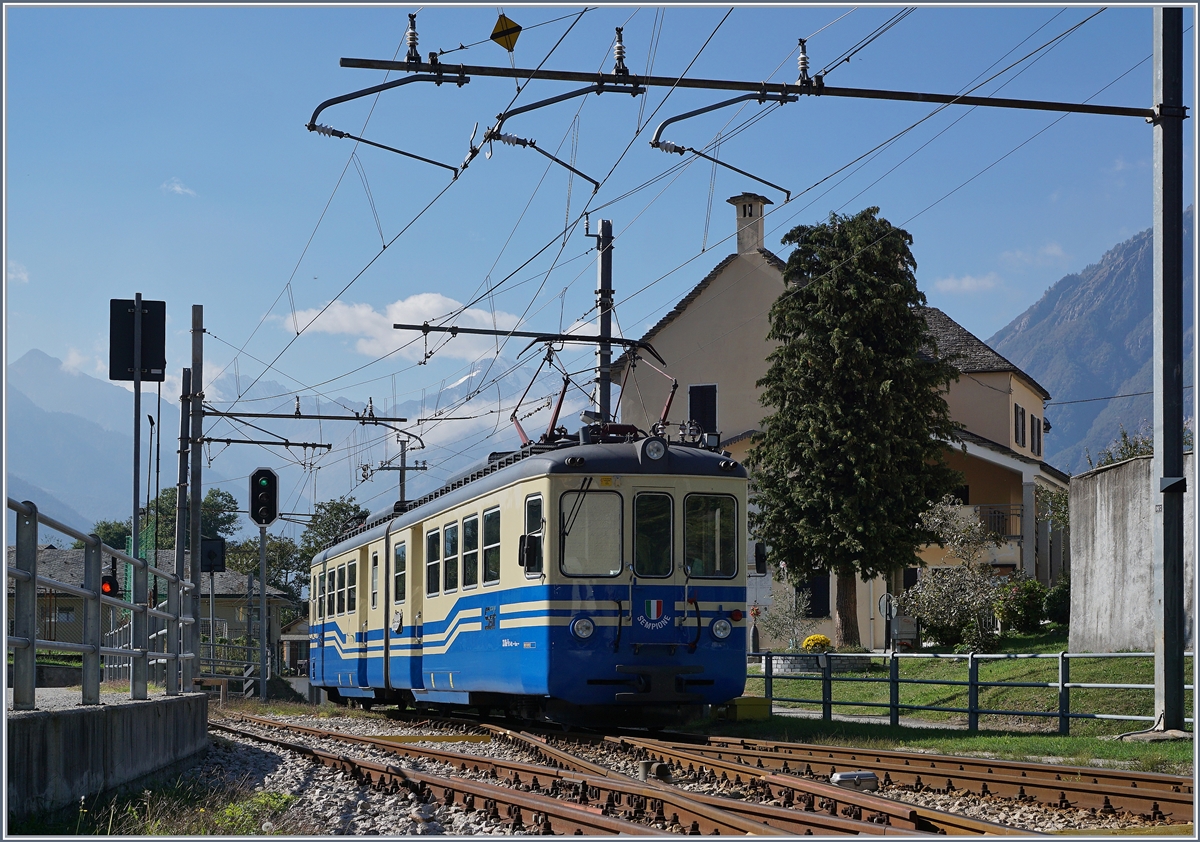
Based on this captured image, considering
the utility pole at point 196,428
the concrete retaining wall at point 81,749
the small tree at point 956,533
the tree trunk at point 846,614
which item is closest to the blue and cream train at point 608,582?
the concrete retaining wall at point 81,749

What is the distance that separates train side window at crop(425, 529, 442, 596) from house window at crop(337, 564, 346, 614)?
6.81 meters

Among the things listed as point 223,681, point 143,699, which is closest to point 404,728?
point 143,699

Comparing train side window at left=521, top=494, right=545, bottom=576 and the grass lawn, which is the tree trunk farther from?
train side window at left=521, top=494, right=545, bottom=576

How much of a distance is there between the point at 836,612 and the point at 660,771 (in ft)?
80.6

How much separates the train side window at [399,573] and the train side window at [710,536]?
6.00m

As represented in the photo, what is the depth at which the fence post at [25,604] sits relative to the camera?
7.75 m

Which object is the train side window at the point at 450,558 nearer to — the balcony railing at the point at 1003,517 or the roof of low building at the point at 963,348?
the balcony railing at the point at 1003,517

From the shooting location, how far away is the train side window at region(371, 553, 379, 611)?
21.4 meters

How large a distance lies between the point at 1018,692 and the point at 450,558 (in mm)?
8430

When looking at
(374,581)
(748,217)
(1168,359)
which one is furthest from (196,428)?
(748,217)

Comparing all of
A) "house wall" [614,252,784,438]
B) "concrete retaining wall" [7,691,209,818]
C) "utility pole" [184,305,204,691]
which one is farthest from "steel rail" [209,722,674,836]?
"house wall" [614,252,784,438]

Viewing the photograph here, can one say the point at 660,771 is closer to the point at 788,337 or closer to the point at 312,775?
the point at 312,775

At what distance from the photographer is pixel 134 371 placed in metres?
12.1

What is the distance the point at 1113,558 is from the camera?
65.4 ft
